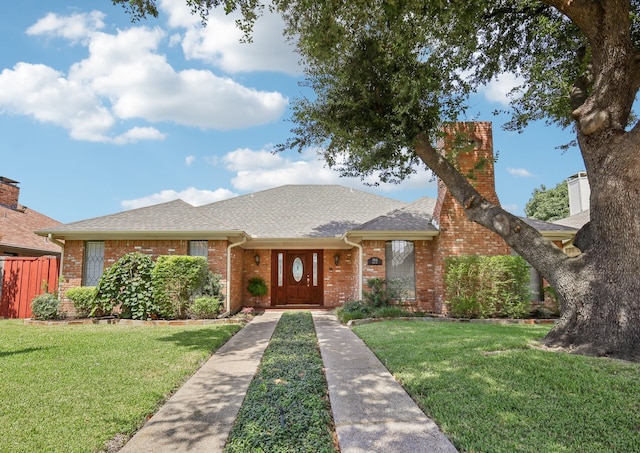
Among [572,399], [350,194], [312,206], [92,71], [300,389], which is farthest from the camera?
[350,194]

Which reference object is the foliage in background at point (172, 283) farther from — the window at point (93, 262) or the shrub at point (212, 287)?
the window at point (93, 262)

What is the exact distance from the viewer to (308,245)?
48.3ft

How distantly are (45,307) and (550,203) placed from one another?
37353 millimetres

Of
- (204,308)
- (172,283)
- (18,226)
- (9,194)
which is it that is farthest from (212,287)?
(9,194)

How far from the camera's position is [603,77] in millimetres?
6422

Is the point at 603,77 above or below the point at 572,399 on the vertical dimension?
above

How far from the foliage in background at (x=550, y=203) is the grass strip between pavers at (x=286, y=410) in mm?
33203

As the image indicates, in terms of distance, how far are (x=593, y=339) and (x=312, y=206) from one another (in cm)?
1221

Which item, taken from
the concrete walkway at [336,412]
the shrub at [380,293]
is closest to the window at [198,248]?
the shrub at [380,293]

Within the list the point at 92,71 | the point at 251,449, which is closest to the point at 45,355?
the point at 251,449

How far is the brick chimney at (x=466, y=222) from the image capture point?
12242 mm

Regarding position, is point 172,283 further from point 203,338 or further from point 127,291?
point 203,338

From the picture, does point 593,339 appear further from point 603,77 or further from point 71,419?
point 71,419

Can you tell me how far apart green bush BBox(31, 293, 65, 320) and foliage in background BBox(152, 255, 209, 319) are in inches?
117
